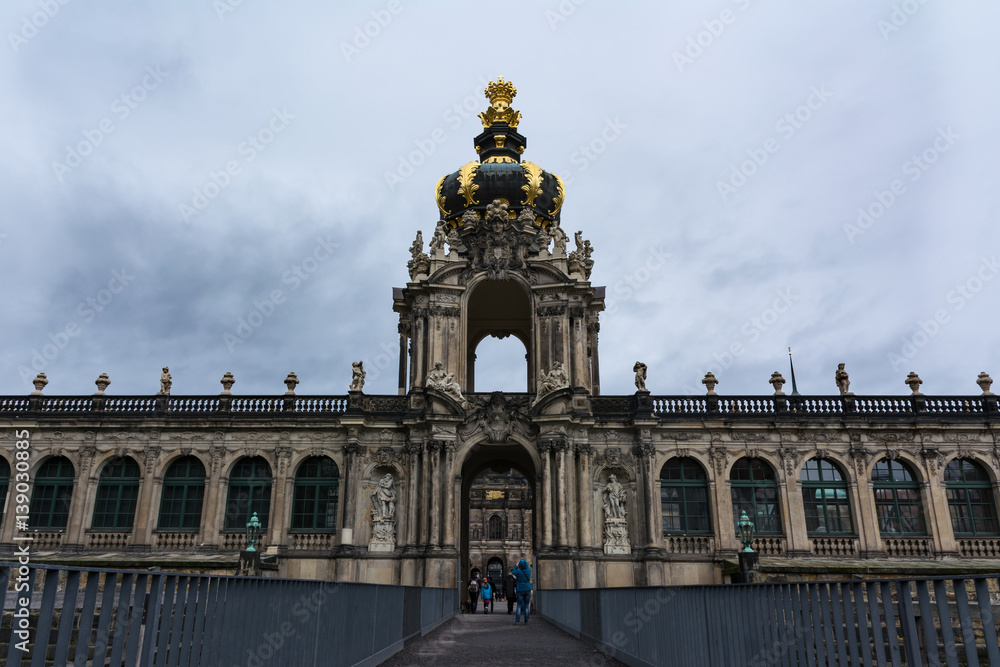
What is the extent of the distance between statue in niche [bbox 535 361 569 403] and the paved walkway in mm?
10436

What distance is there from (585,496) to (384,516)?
8.08 m

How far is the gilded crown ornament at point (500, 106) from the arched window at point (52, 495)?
1049 inches

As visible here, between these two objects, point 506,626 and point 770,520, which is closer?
point 506,626

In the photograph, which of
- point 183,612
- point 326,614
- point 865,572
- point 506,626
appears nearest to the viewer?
point 183,612

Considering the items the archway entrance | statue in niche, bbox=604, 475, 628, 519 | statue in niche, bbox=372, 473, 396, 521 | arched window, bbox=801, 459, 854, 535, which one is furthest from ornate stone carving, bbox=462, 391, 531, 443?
the archway entrance

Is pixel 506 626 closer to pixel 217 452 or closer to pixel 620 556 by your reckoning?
pixel 620 556

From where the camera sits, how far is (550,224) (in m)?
36.3

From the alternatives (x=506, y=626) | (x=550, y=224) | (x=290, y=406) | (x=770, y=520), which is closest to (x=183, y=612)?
(x=506, y=626)

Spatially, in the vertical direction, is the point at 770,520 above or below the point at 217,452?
below

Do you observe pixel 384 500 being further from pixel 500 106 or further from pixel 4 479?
pixel 500 106

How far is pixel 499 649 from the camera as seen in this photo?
14352 mm

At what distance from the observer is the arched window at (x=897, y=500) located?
29203 millimetres

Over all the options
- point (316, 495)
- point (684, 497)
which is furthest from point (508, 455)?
point (316, 495)

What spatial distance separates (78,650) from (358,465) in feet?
82.1
